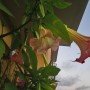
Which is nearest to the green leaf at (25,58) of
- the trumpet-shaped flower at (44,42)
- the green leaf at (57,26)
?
the trumpet-shaped flower at (44,42)

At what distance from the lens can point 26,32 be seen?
0.87 m

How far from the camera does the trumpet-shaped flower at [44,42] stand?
2.67ft

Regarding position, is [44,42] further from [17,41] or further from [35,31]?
[17,41]

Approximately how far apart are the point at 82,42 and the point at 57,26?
17 cm

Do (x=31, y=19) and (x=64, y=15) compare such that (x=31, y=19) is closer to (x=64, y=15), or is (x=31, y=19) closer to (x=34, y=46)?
(x=34, y=46)

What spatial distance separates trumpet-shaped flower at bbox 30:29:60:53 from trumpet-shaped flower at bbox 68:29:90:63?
7 cm

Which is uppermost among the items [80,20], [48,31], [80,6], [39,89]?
[80,20]

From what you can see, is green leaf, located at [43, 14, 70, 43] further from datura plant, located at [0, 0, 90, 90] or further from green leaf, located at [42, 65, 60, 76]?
green leaf, located at [42, 65, 60, 76]

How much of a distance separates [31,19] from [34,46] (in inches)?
4.1

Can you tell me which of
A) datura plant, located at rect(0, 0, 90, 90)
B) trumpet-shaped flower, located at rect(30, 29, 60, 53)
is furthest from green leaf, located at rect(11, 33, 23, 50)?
trumpet-shaped flower, located at rect(30, 29, 60, 53)

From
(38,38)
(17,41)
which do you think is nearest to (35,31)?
(38,38)

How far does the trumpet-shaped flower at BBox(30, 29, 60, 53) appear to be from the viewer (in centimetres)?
81

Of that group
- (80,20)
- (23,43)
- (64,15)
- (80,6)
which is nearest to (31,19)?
(23,43)

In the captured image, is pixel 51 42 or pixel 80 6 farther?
pixel 80 6
